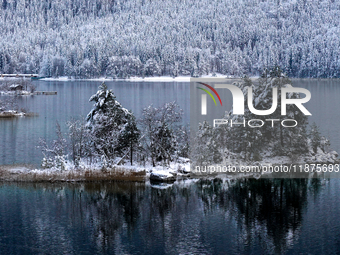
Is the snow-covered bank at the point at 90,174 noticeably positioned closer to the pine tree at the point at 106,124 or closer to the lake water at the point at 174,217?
the lake water at the point at 174,217

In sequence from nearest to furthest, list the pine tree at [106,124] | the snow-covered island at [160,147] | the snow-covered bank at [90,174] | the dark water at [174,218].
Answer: the dark water at [174,218] < the snow-covered bank at [90,174] < the snow-covered island at [160,147] < the pine tree at [106,124]

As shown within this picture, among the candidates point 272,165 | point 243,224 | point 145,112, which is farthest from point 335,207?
point 145,112

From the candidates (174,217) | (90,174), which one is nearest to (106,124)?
(90,174)

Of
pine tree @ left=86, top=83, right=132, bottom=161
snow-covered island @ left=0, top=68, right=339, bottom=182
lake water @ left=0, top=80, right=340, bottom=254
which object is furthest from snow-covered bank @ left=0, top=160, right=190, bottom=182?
pine tree @ left=86, top=83, right=132, bottom=161

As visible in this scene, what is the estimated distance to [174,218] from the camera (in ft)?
146

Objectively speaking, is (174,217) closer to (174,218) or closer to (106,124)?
(174,218)

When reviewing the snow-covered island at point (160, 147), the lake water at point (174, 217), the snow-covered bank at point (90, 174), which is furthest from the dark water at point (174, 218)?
the snow-covered island at point (160, 147)

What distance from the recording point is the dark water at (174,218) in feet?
125

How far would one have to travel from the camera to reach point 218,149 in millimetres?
61312

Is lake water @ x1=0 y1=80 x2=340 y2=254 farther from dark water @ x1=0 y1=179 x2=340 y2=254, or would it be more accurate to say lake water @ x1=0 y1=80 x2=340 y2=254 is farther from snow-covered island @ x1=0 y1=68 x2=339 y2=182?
snow-covered island @ x1=0 y1=68 x2=339 y2=182

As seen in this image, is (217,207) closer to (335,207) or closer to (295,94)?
(335,207)

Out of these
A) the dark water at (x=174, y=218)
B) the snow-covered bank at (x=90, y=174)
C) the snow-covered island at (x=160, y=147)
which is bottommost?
the dark water at (x=174, y=218)

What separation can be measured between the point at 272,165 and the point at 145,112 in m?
17.0

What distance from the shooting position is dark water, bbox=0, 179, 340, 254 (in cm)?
3803
